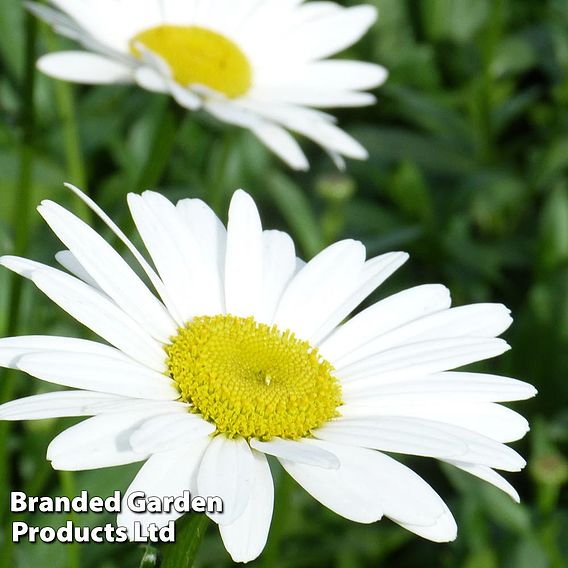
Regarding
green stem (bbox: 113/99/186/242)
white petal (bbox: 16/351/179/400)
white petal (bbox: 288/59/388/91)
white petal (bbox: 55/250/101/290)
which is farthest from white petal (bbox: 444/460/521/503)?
white petal (bbox: 288/59/388/91)

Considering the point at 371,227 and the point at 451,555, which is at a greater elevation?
the point at 371,227

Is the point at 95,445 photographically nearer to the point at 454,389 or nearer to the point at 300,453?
the point at 300,453

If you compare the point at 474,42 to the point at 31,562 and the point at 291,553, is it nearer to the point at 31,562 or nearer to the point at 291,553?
the point at 291,553

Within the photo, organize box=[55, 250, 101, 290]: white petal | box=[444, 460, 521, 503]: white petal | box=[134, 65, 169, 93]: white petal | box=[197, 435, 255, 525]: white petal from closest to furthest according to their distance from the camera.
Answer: box=[197, 435, 255, 525]: white petal
box=[444, 460, 521, 503]: white petal
box=[55, 250, 101, 290]: white petal
box=[134, 65, 169, 93]: white petal

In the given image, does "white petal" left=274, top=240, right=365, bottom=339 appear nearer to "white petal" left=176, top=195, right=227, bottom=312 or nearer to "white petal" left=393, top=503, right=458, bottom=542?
"white petal" left=176, top=195, right=227, bottom=312

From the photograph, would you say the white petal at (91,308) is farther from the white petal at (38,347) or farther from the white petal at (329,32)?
the white petal at (329,32)

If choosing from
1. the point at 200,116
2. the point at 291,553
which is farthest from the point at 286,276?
the point at 200,116

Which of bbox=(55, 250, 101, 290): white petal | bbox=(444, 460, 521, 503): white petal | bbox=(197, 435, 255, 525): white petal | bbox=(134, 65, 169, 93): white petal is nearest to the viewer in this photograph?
bbox=(197, 435, 255, 525): white petal
